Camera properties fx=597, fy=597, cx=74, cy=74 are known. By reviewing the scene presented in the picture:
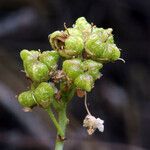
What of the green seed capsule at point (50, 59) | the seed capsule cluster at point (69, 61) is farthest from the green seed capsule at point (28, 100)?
the green seed capsule at point (50, 59)

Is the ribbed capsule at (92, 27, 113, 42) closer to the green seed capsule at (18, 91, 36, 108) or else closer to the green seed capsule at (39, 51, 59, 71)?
the green seed capsule at (39, 51, 59, 71)

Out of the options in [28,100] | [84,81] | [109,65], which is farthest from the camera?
[109,65]

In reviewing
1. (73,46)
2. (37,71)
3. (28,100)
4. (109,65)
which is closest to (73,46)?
(73,46)

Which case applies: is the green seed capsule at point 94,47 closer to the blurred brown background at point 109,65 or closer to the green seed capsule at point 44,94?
the green seed capsule at point 44,94

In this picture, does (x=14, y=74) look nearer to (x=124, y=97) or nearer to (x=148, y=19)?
(x=124, y=97)

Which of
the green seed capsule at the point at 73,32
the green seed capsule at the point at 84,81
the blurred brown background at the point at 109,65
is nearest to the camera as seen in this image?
the green seed capsule at the point at 84,81

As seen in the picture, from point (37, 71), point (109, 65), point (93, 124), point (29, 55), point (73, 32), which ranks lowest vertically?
point (93, 124)

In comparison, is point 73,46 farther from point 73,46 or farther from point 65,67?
point 65,67

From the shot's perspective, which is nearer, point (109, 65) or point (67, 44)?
point (67, 44)

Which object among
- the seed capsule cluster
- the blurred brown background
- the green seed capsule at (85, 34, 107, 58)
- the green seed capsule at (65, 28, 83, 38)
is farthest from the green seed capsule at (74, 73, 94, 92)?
the blurred brown background
